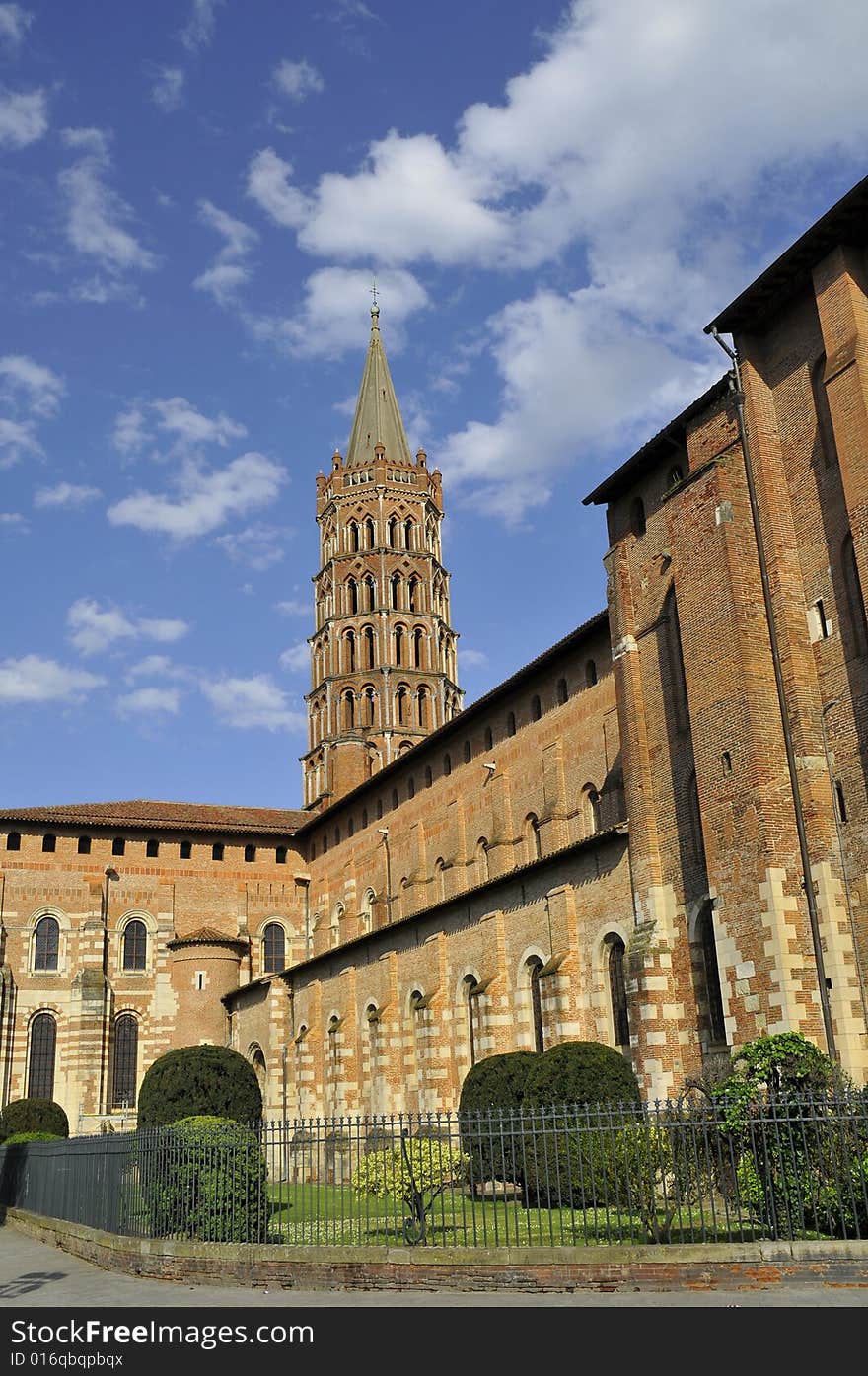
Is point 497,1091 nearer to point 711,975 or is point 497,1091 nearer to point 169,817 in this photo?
point 711,975

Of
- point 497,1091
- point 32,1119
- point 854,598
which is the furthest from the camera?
point 32,1119

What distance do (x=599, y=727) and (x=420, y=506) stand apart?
145 feet

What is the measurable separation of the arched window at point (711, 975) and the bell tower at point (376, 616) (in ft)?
134

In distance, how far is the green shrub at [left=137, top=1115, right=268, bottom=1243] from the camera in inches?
586

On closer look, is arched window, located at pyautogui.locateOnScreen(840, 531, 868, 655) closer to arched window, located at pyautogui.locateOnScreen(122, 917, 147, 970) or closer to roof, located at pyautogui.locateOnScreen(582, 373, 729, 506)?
roof, located at pyautogui.locateOnScreen(582, 373, 729, 506)

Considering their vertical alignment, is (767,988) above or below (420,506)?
below

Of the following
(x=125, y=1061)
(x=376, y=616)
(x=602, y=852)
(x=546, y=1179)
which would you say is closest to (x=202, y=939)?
(x=125, y=1061)

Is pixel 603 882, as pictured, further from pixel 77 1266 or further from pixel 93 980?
pixel 93 980

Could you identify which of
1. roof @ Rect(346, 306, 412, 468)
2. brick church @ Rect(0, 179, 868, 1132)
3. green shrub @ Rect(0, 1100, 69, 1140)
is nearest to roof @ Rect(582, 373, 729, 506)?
brick church @ Rect(0, 179, 868, 1132)

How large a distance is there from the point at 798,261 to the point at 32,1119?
Result: 35.1 metres

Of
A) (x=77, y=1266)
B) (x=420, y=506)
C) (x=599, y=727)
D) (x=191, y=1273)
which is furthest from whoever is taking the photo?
(x=420, y=506)

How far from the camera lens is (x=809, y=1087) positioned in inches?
590

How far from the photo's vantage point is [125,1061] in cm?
4781

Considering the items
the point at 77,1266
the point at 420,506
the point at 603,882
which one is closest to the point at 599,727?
the point at 603,882
